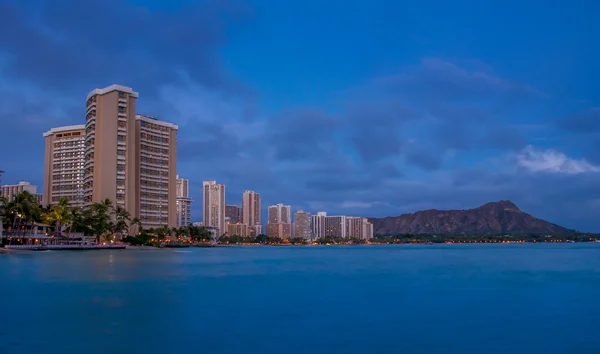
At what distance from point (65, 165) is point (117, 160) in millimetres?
36922

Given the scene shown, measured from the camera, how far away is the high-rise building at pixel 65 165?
6043 inches

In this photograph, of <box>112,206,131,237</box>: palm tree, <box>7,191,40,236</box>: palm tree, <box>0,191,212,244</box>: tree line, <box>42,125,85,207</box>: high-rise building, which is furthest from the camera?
<box>42,125,85,207</box>: high-rise building

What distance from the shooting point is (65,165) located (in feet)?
514

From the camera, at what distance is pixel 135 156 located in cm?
14162

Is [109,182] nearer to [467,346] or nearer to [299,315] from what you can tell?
[299,315]

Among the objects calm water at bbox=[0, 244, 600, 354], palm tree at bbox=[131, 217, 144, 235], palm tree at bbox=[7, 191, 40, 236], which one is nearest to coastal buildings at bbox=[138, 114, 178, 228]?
palm tree at bbox=[131, 217, 144, 235]

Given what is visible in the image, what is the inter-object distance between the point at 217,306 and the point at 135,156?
124 metres

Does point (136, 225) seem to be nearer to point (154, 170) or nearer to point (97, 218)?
point (154, 170)

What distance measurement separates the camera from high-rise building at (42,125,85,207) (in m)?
154

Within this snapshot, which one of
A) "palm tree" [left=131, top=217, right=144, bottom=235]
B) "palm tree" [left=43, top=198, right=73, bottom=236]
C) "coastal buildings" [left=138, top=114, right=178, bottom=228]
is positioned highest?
"coastal buildings" [left=138, top=114, right=178, bottom=228]

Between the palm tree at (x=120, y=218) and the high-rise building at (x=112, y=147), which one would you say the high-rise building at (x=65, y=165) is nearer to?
the high-rise building at (x=112, y=147)

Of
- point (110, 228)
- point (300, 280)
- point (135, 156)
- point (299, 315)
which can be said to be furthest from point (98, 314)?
point (135, 156)

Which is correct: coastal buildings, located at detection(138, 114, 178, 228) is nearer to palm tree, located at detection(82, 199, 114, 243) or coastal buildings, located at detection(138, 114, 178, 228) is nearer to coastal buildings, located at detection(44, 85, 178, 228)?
coastal buildings, located at detection(44, 85, 178, 228)

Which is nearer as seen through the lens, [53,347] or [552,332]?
[53,347]
